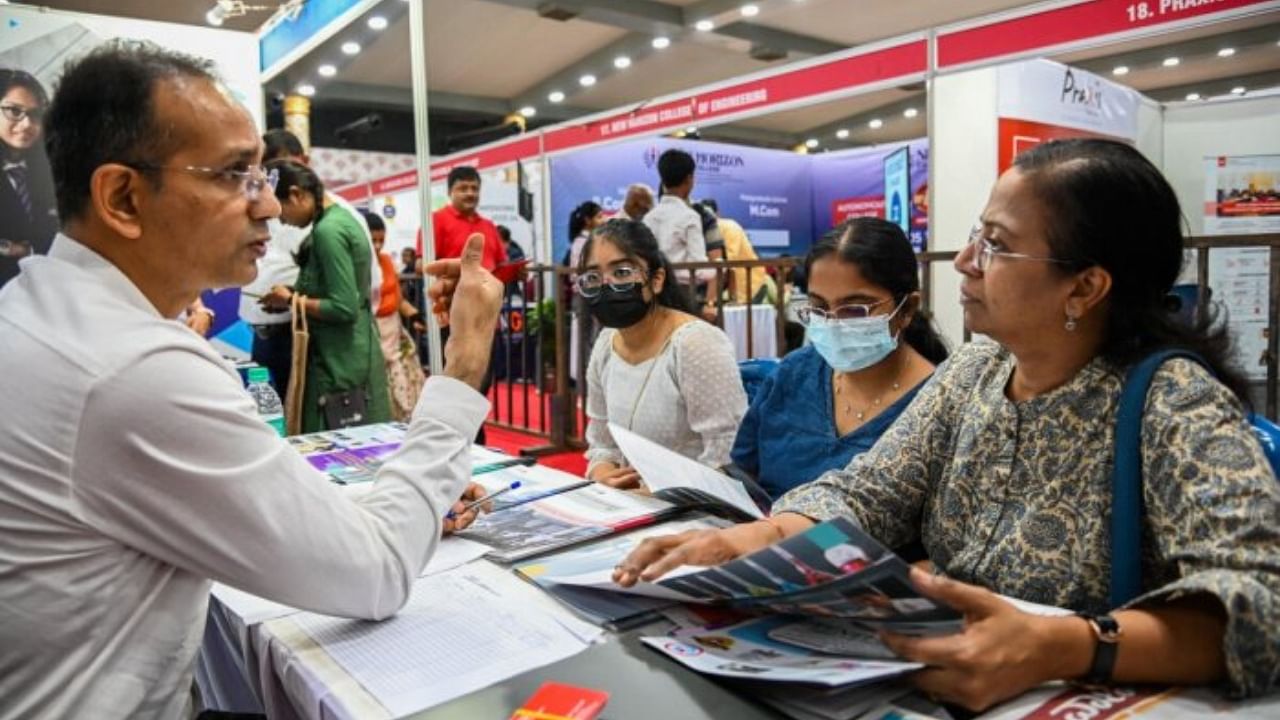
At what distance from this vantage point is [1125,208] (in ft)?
3.49

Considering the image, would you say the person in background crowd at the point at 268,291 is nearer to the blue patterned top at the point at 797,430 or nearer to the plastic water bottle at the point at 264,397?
the plastic water bottle at the point at 264,397

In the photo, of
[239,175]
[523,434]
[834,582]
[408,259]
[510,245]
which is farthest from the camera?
[408,259]

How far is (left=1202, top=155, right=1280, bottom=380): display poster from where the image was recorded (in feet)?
15.3

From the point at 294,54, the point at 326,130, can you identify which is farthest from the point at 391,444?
the point at 326,130

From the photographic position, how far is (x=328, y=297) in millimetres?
2939

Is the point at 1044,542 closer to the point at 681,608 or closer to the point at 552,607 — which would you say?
the point at 681,608

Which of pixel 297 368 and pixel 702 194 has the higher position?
pixel 702 194

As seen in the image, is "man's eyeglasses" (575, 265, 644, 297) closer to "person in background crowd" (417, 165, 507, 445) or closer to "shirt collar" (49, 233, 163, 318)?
"shirt collar" (49, 233, 163, 318)

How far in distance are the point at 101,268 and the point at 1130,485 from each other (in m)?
1.20

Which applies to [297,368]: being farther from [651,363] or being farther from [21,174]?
[21,174]

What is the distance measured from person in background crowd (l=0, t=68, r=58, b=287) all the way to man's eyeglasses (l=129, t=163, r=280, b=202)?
2.81 m

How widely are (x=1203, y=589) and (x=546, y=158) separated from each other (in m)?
7.16

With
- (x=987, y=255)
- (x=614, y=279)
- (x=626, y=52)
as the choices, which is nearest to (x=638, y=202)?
(x=614, y=279)

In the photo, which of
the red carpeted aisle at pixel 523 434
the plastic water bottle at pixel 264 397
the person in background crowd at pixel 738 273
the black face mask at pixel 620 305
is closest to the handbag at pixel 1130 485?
the black face mask at pixel 620 305
